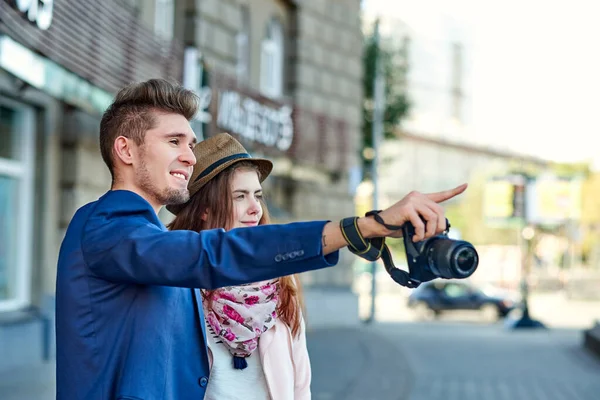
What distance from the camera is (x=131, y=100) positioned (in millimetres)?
2791

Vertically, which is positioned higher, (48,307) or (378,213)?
(378,213)

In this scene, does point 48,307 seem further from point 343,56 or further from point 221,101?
point 343,56

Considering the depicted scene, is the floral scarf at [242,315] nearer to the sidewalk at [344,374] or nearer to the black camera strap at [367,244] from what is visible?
the black camera strap at [367,244]

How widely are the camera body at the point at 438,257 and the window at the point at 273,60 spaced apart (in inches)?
683

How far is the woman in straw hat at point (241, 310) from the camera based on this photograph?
365cm

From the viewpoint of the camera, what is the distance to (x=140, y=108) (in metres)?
2.78

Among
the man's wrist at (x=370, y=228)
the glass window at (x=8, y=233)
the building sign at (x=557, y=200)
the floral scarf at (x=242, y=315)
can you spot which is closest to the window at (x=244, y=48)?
the glass window at (x=8, y=233)

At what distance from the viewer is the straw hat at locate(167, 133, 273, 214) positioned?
3.70 metres

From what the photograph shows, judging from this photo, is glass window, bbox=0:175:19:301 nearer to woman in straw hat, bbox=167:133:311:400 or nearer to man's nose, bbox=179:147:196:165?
woman in straw hat, bbox=167:133:311:400

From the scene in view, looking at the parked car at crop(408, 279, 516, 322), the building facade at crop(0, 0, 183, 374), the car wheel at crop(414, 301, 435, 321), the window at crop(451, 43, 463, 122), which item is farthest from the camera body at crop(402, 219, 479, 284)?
the window at crop(451, 43, 463, 122)

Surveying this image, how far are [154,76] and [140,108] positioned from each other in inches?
419

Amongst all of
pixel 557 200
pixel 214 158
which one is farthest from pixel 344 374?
pixel 557 200

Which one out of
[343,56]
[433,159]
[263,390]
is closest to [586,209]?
[433,159]

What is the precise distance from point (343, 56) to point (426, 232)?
65.7 feet
